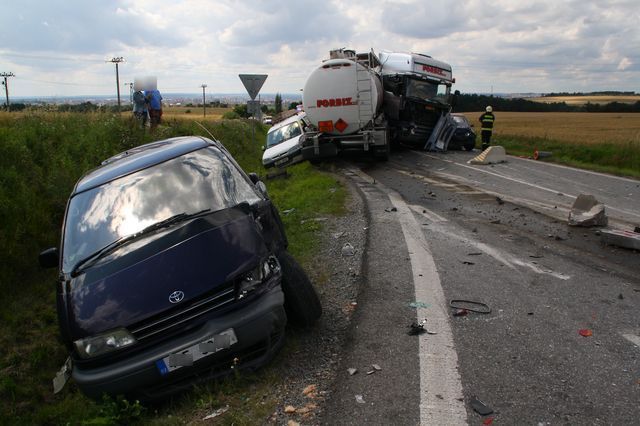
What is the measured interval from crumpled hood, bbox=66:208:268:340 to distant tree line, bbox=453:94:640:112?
57145 millimetres

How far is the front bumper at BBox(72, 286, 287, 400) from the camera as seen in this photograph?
133 inches

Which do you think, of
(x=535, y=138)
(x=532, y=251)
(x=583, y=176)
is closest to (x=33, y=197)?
(x=532, y=251)

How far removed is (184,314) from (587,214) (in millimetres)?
6460

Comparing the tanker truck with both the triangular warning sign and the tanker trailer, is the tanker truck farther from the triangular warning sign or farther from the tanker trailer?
the triangular warning sign

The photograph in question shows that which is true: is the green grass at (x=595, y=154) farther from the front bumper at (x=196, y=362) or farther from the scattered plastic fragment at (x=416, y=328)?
the front bumper at (x=196, y=362)

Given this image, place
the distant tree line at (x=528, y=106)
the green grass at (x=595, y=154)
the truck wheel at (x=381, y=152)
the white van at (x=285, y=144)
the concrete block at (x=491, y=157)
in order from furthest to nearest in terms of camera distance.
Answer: the distant tree line at (x=528, y=106), the concrete block at (x=491, y=157), the truck wheel at (x=381, y=152), the green grass at (x=595, y=154), the white van at (x=285, y=144)

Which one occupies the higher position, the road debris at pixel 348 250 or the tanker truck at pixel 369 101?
the tanker truck at pixel 369 101

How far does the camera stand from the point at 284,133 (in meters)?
17.4

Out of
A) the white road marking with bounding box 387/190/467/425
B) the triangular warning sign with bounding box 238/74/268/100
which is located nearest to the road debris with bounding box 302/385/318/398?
the white road marking with bounding box 387/190/467/425

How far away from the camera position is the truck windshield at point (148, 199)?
14.0ft

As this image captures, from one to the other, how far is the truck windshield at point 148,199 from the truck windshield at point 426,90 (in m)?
14.7

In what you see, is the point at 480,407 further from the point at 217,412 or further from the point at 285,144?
the point at 285,144

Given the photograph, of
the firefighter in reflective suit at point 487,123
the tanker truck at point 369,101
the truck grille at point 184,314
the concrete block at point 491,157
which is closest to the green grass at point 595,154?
the firefighter in reflective suit at point 487,123

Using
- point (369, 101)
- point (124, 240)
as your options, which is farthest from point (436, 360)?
point (369, 101)
